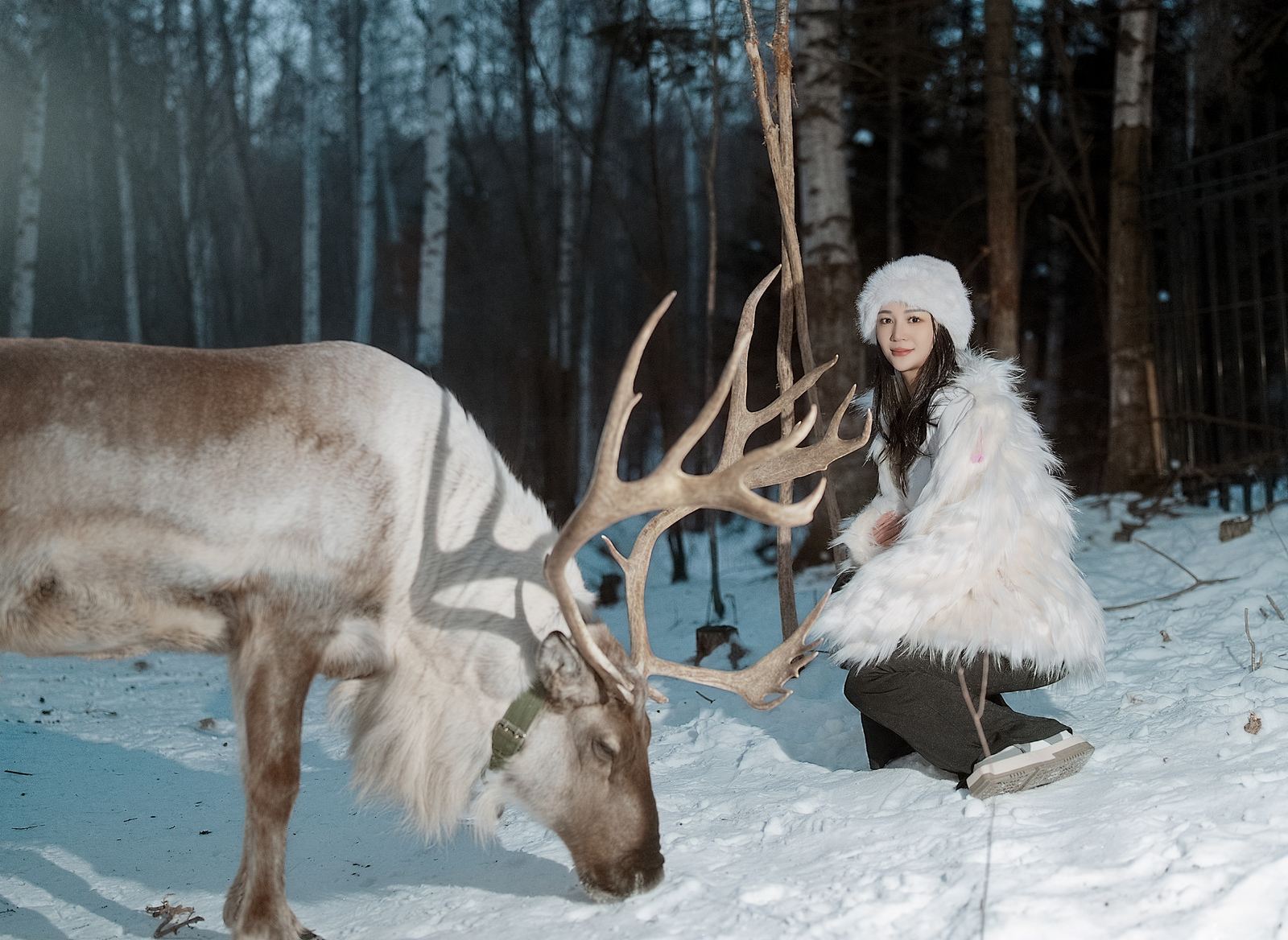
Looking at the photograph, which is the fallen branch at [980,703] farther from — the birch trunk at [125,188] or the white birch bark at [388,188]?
the white birch bark at [388,188]

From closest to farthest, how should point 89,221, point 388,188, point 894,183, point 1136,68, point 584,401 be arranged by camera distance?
point 1136,68 → point 894,183 → point 584,401 → point 388,188 → point 89,221

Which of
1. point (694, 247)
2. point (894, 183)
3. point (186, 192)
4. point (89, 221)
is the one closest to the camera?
point (894, 183)

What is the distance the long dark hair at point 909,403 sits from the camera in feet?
11.1

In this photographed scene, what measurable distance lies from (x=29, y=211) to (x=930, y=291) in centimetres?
1210

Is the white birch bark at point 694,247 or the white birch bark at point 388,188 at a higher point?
the white birch bark at point 388,188

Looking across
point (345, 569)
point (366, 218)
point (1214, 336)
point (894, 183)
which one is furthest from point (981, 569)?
point (366, 218)

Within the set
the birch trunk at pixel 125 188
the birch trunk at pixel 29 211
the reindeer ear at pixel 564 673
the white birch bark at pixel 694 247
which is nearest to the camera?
the reindeer ear at pixel 564 673

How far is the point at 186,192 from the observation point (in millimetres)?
18375

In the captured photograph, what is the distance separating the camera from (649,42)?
771 cm

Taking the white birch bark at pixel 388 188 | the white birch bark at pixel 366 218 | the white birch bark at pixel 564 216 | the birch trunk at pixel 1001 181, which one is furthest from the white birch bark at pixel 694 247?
the birch trunk at pixel 1001 181

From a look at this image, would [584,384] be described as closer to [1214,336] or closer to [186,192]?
[186,192]

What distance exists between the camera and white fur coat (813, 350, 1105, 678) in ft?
10.3

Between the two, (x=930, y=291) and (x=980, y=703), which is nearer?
(x=980, y=703)

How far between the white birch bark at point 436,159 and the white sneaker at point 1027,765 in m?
8.26
